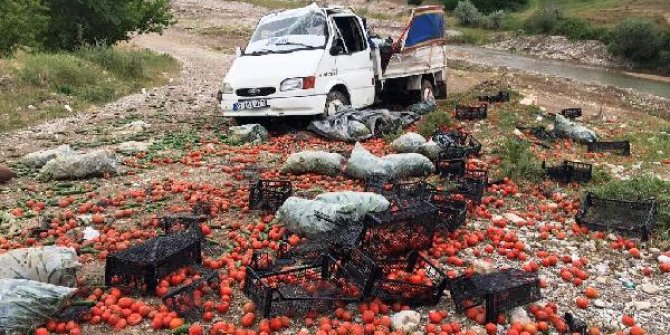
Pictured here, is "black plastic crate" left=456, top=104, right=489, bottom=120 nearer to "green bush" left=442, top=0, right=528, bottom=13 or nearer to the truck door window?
the truck door window

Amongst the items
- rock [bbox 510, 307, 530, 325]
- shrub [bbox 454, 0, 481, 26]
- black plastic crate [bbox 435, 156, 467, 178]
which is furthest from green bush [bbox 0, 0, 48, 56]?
A: shrub [bbox 454, 0, 481, 26]

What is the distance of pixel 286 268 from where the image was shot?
4902 millimetres

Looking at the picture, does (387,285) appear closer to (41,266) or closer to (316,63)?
(41,266)

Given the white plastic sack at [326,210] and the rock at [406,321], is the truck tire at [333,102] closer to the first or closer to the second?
the white plastic sack at [326,210]

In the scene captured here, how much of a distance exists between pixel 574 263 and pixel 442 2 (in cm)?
5451

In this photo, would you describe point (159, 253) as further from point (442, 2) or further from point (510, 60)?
point (442, 2)

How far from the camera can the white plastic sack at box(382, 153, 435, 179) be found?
792 centimetres

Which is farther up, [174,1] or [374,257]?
[174,1]

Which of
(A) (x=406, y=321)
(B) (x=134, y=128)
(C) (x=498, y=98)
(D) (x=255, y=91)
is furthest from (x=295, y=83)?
(C) (x=498, y=98)

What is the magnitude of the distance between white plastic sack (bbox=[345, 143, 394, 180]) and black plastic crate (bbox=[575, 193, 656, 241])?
247cm

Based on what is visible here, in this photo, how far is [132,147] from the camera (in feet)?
31.0

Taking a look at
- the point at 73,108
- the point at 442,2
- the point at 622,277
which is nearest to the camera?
the point at 622,277

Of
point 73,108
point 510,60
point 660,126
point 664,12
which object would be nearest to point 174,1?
point 510,60

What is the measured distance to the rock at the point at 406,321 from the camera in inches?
167
